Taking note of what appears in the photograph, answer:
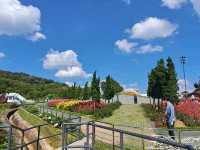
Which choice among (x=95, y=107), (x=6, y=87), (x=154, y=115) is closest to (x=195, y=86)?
(x=6, y=87)

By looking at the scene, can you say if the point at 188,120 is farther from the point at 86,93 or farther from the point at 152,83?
the point at 86,93

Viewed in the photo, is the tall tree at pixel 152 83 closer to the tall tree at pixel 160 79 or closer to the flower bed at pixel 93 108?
the tall tree at pixel 160 79

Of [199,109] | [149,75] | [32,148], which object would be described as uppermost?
[149,75]

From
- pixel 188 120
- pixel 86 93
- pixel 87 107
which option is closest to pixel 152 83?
pixel 87 107

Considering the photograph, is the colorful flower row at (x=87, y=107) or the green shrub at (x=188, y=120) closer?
the green shrub at (x=188, y=120)

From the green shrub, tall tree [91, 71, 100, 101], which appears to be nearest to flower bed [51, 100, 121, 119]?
tall tree [91, 71, 100, 101]

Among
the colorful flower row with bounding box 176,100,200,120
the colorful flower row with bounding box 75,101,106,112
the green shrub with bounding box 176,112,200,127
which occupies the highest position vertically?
the colorful flower row with bounding box 75,101,106,112

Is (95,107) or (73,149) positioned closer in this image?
(73,149)

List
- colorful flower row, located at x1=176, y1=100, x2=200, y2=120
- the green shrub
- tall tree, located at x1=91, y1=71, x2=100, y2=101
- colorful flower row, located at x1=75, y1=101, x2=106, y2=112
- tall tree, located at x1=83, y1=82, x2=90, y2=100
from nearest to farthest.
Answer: the green shrub, colorful flower row, located at x1=176, y1=100, x2=200, y2=120, colorful flower row, located at x1=75, y1=101, x2=106, y2=112, tall tree, located at x1=91, y1=71, x2=100, y2=101, tall tree, located at x1=83, y1=82, x2=90, y2=100

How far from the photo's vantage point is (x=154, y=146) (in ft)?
46.0

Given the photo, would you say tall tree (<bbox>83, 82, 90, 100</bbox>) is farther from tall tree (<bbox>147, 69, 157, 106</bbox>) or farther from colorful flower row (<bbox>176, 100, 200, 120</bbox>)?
colorful flower row (<bbox>176, 100, 200, 120</bbox>)

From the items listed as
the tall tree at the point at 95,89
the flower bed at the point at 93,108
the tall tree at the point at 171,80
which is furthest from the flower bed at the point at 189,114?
the tall tree at the point at 95,89

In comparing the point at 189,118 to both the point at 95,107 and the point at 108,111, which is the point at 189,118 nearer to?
the point at 108,111

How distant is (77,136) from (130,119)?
20896 millimetres
